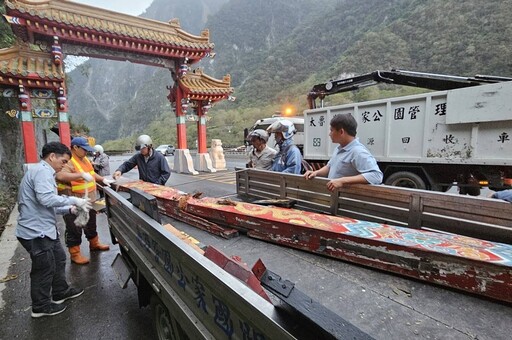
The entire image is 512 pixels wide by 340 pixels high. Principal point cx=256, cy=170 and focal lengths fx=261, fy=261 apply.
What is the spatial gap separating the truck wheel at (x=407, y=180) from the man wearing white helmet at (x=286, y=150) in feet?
11.1

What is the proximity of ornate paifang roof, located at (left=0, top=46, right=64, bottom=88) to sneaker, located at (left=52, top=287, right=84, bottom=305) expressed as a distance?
7.39 m

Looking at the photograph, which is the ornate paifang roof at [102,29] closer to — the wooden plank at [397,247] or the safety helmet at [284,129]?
the safety helmet at [284,129]

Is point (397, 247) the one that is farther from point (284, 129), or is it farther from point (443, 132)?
point (443, 132)

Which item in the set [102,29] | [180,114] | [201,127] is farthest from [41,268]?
[201,127]

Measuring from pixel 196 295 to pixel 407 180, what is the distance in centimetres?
571

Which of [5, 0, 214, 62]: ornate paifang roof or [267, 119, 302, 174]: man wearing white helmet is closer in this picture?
[267, 119, 302, 174]: man wearing white helmet

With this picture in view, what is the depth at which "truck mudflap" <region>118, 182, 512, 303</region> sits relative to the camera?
1312 mm

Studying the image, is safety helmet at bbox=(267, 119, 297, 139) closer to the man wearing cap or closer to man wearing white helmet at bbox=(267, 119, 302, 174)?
man wearing white helmet at bbox=(267, 119, 302, 174)

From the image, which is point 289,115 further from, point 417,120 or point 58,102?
point 58,102

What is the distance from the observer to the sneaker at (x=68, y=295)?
2.70 meters

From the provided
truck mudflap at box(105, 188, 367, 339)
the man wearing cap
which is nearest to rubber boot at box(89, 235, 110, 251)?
the man wearing cap

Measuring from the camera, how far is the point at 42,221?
8.22 ft

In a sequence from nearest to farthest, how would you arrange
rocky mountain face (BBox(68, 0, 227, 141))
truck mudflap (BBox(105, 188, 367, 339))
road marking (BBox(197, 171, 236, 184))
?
truck mudflap (BBox(105, 188, 367, 339)) → road marking (BBox(197, 171, 236, 184)) → rocky mountain face (BBox(68, 0, 227, 141))

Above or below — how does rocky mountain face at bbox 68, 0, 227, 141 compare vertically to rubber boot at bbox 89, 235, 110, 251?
above
